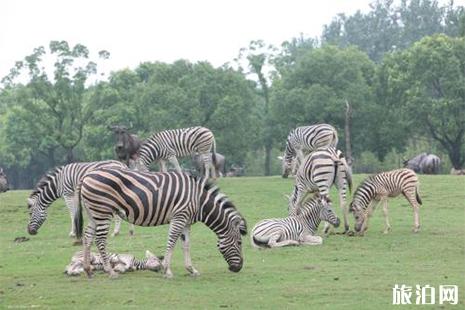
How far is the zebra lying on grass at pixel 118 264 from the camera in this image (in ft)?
44.7

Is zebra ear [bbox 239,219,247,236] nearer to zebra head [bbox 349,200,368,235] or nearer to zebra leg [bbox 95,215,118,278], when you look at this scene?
zebra leg [bbox 95,215,118,278]

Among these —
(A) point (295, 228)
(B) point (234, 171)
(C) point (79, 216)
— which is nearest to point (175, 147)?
(A) point (295, 228)

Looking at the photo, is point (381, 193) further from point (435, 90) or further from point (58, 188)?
point (435, 90)

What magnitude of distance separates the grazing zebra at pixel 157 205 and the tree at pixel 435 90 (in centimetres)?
3618

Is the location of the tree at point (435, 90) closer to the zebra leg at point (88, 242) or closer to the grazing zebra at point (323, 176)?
the grazing zebra at point (323, 176)

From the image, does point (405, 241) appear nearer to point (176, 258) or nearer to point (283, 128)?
point (176, 258)

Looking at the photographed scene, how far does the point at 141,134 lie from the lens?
5041 cm

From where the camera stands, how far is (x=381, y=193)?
754 inches

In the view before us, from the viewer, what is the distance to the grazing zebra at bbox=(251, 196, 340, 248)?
55.2 feet

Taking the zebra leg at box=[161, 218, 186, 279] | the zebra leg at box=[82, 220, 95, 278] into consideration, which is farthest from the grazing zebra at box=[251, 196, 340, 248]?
the zebra leg at box=[82, 220, 95, 278]

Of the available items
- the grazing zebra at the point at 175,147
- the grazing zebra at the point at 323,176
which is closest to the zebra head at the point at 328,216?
the grazing zebra at the point at 323,176

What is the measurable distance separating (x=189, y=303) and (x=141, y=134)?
3962 cm

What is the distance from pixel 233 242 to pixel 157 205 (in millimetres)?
1492

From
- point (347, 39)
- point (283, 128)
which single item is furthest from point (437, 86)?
point (347, 39)
